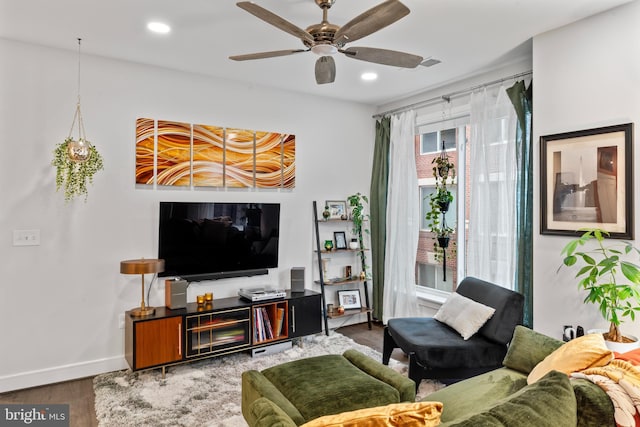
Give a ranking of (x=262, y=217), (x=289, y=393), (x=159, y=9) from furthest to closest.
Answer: (x=262, y=217) → (x=159, y=9) → (x=289, y=393)

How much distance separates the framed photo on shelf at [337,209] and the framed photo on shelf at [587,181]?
233 cm

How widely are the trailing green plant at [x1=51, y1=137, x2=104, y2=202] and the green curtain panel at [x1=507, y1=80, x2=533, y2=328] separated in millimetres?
3626

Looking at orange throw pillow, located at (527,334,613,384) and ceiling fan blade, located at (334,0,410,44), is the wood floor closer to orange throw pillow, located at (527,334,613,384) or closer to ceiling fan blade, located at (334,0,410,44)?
orange throw pillow, located at (527,334,613,384)

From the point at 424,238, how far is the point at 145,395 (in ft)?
10.7

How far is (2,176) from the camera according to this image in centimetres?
317

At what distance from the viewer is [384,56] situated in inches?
96.0

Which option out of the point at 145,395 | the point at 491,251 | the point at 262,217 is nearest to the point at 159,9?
the point at 262,217

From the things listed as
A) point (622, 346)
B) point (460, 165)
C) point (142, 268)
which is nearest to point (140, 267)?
point (142, 268)

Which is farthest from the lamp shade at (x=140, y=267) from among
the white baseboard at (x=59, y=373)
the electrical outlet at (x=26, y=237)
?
the white baseboard at (x=59, y=373)

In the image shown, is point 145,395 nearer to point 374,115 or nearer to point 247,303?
point 247,303

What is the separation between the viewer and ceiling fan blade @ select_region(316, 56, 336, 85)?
99.2 inches

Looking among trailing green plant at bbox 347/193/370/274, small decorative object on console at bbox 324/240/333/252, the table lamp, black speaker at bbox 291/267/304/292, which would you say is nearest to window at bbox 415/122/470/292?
trailing green plant at bbox 347/193/370/274

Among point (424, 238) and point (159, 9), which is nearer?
point (159, 9)

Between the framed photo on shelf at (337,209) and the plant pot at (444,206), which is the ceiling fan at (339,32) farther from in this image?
the framed photo on shelf at (337,209)
